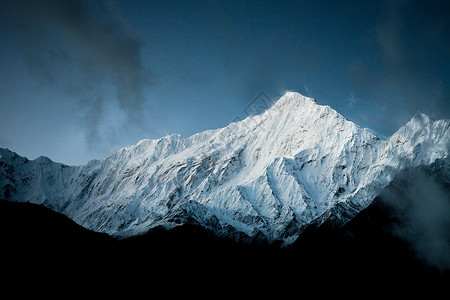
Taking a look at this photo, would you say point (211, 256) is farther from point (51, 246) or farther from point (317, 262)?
point (51, 246)

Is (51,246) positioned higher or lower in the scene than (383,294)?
lower

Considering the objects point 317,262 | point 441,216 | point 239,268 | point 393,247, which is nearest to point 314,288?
point 317,262

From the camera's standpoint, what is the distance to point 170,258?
166m

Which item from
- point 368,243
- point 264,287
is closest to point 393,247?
point 368,243

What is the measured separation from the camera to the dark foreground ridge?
82.4 meters

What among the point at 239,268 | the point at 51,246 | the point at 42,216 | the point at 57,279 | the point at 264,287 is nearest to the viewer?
the point at 57,279

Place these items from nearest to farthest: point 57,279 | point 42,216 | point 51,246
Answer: point 57,279
point 51,246
point 42,216

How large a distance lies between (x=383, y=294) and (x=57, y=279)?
148 meters

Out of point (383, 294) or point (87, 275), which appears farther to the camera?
point (383, 294)

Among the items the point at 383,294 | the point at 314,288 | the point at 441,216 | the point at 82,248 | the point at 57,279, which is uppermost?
the point at 441,216

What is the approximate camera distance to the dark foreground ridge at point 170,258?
270 ft

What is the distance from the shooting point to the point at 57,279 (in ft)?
257

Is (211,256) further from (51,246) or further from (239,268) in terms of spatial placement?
(51,246)

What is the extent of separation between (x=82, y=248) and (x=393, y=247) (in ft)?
566
